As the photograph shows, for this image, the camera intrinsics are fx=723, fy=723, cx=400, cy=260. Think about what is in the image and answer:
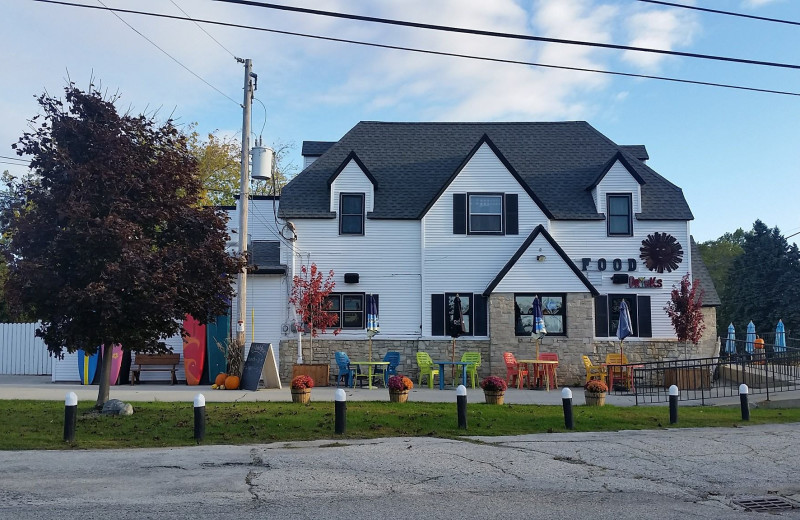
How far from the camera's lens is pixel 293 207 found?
24.8 metres

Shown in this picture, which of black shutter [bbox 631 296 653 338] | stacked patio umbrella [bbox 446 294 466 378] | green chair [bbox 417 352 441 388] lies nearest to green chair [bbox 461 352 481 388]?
stacked patio umbrella [bbox 446 294 466 378]

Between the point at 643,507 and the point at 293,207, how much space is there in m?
18.4

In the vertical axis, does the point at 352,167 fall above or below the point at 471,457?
above

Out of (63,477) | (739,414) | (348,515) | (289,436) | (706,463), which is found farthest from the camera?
(739,414)

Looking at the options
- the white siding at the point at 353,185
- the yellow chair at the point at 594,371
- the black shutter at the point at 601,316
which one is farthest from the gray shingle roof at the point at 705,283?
the white siding at the point at 353,185

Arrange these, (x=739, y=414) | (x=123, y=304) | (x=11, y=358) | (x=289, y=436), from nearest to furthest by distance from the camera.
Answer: (x=289, y=436) < (x=123, y=304) < (x=739, y=414) < (x=11, y=358)

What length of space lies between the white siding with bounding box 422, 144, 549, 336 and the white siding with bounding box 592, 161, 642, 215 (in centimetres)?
229

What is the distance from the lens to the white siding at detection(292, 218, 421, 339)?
2452cm

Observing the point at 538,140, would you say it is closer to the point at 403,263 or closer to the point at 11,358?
the point at 403,263

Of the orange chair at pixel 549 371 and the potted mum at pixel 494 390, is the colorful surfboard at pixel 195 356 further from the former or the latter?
the orange chair at pixel 549 371

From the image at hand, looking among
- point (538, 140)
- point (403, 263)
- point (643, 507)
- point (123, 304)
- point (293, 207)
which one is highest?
point (538, 140)

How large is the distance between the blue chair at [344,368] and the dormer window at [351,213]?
4.72m

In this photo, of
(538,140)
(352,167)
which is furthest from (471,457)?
(538,140)

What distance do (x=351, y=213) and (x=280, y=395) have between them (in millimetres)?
8060
